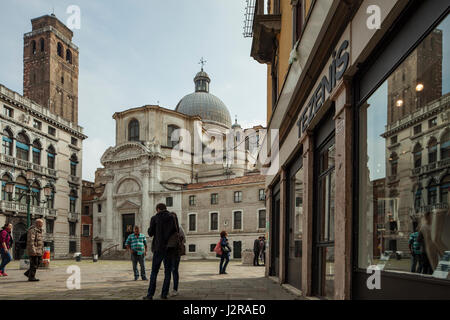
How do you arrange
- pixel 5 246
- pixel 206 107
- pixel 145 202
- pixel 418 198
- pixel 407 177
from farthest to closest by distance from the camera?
1. pixel 206 107
2. pixel 145 202
3. pixel 5 246
4. pixel 407 177
5. pixel 418 198

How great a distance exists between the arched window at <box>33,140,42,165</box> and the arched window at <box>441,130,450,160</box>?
1756 inches

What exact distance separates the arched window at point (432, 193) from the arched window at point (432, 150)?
0.58ft

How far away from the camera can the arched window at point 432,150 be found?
3266mm

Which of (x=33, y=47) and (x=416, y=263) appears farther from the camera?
(x=33, y=47)

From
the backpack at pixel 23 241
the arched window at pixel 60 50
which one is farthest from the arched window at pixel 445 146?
the arched window at pixel 60 50

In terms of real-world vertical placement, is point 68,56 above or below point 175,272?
above

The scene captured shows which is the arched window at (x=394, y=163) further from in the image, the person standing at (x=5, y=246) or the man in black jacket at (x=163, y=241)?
the person standing at (x=5, y=246)

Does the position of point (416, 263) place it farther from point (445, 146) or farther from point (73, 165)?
point (73, 165)

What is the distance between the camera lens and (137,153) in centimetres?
4809

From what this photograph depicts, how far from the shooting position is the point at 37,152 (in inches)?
1700

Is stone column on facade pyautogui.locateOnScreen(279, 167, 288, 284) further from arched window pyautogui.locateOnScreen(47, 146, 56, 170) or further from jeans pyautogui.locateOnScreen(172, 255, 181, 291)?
arched window pyautogui.locateOnScreen(47, 146, 56, 170)

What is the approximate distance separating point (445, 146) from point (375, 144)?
147 centimetres

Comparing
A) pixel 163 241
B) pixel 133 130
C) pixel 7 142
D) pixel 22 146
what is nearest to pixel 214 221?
pixel 133 130
